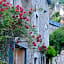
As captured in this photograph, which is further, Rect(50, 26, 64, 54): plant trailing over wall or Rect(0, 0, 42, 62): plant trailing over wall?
Rect(50, 26, 64, 54): plant trailing over wall

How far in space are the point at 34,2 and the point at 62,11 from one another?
52884 millimetres

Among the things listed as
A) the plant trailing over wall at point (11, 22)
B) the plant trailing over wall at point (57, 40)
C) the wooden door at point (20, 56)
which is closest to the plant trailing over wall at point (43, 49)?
the wooden door at point (20, 56)

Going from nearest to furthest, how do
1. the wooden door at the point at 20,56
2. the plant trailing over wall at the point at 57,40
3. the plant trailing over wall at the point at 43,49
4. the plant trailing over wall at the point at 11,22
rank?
the plant trailing over wall at the point at 11,22, the wooden door at the point at 20,56, the plant trailing over wall at the point at 43,49, the plant trailing over wall at the point at 57,40

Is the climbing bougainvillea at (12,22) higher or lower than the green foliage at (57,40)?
higher

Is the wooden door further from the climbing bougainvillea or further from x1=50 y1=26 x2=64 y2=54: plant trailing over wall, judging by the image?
x1=50 y1=26 x2=64 y2=54: plant trailing over wall

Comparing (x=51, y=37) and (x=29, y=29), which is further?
(x=51, y=37)

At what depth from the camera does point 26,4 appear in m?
12.9

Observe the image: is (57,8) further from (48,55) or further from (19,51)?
(19,51)

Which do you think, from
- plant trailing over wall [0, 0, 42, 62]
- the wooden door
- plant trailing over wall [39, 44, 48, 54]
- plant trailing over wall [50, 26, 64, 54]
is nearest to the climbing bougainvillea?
plant trailing over wall [0, 0, 42, 62]

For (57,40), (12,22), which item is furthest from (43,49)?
(12,22)

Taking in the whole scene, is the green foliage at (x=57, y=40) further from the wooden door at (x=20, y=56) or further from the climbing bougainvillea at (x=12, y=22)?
the climbing bougainvillea at (x=12, y=22)

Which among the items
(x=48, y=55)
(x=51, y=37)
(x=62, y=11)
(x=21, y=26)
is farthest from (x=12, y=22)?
(x=62, y=11)

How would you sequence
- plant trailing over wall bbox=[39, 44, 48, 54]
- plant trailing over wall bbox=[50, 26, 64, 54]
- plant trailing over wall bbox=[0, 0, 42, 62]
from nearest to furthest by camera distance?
plant trailing over wall bbox=[0, 0, 42, 62] → plant trailing over wall bbox=[39, 44, 48, 54] → plant trailing over wall bbox=[50, 26, 64, 54]

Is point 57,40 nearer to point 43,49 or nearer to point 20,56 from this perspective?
point 43,49
